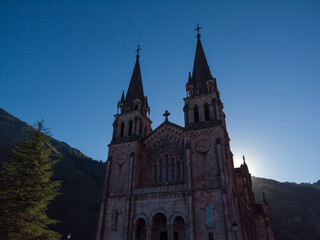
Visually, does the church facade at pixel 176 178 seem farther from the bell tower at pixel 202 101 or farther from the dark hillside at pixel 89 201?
the dark hillside at pixel 89 201

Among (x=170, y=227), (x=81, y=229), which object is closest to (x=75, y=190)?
(x=81, y=229)

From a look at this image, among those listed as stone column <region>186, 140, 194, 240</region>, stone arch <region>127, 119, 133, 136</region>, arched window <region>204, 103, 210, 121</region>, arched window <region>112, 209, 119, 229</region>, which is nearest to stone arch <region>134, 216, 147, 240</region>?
arched window <region>112, 209, 119, 229</region>

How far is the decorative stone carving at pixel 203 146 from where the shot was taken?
29.3m

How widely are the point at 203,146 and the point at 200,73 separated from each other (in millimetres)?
12889

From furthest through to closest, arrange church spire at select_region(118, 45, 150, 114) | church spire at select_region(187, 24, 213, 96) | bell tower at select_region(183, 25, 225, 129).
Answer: church spire at select_region(118, 45, 150, 114) < church spire at select_region(187, 24, 213, 96) < bell tower at select_region(183, 25, 225, 129)

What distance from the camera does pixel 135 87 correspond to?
41.6m

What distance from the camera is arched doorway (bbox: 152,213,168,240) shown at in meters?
28.0

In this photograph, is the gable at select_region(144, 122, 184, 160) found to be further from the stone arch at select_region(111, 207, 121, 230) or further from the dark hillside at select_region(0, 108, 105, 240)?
the dark hillside at select_region(0, 108, 105, 240)

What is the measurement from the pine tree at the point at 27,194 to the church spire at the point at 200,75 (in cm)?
2183

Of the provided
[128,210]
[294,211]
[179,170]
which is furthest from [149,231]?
[294,211]

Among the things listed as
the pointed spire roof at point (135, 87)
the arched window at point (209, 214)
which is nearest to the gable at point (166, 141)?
the arched window at point (209, 214)

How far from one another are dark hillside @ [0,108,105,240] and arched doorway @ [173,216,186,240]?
1111 inches

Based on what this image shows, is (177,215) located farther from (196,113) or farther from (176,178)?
(196,113)

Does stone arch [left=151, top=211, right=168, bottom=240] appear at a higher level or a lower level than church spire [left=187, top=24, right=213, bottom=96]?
lower
